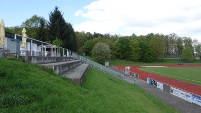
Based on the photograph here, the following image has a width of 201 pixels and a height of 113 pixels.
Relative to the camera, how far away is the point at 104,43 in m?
91.0

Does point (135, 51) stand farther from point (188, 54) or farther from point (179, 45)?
point (179, 45)

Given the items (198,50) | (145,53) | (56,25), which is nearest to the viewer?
(56,25)

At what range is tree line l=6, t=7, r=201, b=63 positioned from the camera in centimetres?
5294

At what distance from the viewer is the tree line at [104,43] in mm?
52938

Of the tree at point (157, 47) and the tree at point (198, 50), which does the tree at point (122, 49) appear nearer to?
the tree at point (157, 47)

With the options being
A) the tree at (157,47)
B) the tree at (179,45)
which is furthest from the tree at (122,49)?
the tree at (179,45)

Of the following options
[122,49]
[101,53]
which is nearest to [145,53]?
[122,49]

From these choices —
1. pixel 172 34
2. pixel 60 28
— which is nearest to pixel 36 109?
pixel 60 28

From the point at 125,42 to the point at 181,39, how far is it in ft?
144

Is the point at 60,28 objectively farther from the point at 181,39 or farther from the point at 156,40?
the point at 181,39

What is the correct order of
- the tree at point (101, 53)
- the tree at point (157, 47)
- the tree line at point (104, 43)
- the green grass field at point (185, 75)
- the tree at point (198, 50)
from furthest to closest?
the tree at point (198, 50) → the tree at point (157, 47) → the tree at point (101, 53) → the tree line at point (104, 43) → the green grass field at point (185, 75)

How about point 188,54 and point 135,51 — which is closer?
point 135,51

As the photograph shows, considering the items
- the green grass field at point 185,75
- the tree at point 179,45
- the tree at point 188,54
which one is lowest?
the green grass field at point 185,75

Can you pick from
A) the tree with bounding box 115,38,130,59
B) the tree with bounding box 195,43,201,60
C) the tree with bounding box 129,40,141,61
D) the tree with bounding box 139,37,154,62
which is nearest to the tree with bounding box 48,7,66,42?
the tree with bounding box 115,38,130,59
